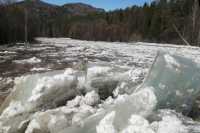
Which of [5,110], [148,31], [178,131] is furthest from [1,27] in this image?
[148,31]

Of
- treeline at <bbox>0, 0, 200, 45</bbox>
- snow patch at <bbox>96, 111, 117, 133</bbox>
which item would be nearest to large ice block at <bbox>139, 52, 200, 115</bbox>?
snow patch at <bbox>96, 111, 117, 133</bbox>

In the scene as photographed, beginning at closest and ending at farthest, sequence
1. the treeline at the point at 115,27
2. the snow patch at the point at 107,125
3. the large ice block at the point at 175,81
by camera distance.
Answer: the snow patch at the point at 107,125, the large ice block at the point at 175,81, the treeline at the point at 115,27

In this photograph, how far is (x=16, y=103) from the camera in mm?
4863

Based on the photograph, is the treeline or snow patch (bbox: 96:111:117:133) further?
the treeline

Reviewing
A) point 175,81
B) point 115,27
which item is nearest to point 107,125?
point 175,81

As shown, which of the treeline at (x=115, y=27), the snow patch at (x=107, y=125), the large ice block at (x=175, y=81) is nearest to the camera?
the snow patch at (x=107, y=125)

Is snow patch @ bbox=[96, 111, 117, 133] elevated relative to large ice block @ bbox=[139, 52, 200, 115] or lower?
lower

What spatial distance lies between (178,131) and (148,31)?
208 feet

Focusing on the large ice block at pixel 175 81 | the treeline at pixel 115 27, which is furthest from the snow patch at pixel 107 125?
the treeline at pixel 115 27

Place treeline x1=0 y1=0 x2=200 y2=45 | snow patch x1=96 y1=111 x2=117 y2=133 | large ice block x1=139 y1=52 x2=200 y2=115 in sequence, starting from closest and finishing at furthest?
1. snow patch x1=96 y1=111 x2=117 y2=133
2. large ice block x1=139 y1=52 x2=200 y2=115
3. treeline x1=0 y1=0 x2=200 y2=45

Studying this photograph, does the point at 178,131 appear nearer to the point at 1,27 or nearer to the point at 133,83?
the point at 133,83

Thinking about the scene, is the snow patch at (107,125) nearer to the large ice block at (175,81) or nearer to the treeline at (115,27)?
the large ice block at (175,81)

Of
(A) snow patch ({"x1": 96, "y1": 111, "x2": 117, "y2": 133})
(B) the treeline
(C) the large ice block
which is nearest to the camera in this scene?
(A) snow patch ({"x1": 96, "y1": 111, "x2": 117, "y2": 133})

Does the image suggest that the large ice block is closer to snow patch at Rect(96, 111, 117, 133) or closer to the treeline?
snow patch at Rect(96, 111, 117, 133)
